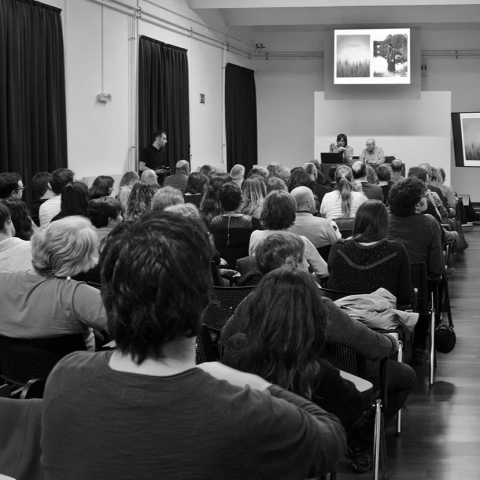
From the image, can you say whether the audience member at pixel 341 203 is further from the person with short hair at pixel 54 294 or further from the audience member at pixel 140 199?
the person with short hair at pixel 54 294

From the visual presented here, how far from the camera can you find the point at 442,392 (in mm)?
4852

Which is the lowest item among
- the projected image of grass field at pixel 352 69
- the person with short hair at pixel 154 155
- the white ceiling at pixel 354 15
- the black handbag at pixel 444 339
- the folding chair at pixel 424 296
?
the black handbag at pixel 444 339

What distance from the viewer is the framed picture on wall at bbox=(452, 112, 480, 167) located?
55.5ft

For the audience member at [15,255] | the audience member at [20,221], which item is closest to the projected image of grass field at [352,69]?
the audience member at [20,221]

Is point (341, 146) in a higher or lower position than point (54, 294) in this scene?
higher

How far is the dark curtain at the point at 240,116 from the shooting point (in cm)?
1655

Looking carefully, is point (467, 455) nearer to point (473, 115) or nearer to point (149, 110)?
point (149, 110)

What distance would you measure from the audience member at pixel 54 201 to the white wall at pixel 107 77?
11.2ft

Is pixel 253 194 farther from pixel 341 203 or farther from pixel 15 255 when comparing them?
pixel 15 255

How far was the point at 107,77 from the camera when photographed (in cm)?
1116

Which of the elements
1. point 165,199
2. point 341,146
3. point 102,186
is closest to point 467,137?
point 341,146

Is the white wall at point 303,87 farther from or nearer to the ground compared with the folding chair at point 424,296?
farther from the ground

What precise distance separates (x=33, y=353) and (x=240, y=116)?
47.9 ft

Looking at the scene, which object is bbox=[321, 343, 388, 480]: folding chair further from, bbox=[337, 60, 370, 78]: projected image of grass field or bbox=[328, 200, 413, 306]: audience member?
bbox=[337, 60, 370, 78]: projected image of grass field
